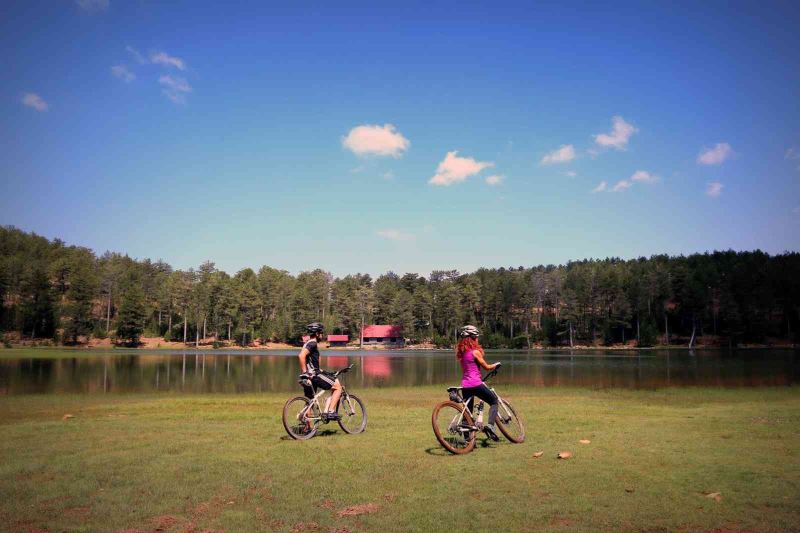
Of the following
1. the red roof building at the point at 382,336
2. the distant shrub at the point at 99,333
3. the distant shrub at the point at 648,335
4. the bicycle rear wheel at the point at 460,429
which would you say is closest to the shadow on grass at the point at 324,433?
the bicycle rear wheel at the point at 460,429

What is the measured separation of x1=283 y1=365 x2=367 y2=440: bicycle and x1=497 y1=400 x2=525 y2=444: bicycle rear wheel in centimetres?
371

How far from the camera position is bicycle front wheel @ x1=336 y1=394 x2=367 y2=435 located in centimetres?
1402

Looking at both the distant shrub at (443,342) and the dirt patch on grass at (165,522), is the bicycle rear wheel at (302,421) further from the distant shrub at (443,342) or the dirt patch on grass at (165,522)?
the distant shrub at (443,342)

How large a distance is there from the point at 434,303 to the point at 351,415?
446ft

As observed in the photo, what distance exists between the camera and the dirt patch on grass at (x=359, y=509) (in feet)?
24.4

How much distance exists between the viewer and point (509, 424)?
12.6 meters

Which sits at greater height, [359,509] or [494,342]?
[359,509]

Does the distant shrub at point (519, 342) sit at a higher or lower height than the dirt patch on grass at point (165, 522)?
lower

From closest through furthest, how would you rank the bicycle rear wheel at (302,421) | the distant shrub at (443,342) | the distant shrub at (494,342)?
the bicycle rear wheel at (302,421) → the distant shrub at (494,342) → the distant shrub at (443,342)

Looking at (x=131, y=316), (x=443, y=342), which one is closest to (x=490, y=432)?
(x=131, y=316)

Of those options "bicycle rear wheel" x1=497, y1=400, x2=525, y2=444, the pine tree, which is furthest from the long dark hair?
the pine tree

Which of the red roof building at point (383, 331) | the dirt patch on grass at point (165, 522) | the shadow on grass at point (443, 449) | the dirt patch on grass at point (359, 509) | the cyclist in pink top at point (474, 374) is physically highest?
the cyclist in pink top at point (474, 374)

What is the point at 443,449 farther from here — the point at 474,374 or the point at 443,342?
the point at 443,342

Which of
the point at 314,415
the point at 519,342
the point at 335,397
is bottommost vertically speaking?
the point at 519,342
